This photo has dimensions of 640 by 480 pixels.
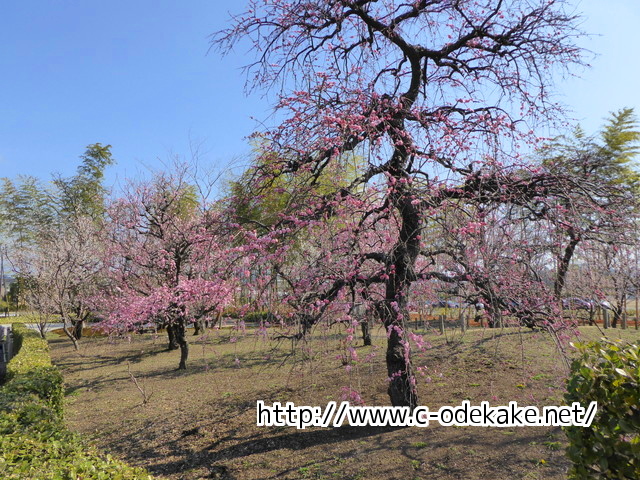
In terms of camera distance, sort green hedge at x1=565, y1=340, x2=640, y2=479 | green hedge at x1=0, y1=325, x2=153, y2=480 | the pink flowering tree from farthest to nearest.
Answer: the pink flowering tree
green hedge at x1=0, y1=325, x2=153, y2=480
green hedge at x1=565, y1=340, x2=640, y2=479

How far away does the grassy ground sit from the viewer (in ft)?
12.9

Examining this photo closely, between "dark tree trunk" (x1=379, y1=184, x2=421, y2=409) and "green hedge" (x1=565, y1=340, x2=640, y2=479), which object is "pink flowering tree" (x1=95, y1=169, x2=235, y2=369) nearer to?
"dark tree trunk" (x1=379, y1=184, x2=421, y2=409)

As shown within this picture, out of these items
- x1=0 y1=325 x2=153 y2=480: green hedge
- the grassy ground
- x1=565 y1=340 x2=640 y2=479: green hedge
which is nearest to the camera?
x1=565 y1=340 x2=640 y2=479: green hedge

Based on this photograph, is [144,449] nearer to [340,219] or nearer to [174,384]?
[174,384]

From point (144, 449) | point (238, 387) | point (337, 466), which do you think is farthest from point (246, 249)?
point (238, 387)

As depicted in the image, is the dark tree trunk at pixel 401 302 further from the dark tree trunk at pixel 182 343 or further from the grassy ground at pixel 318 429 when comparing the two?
the dark tree trunk at pixel 182 343

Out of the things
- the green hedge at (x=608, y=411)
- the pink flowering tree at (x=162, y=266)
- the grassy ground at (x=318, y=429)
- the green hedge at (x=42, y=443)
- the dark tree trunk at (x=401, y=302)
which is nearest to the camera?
A: the green hedge at (x=608, y=411)

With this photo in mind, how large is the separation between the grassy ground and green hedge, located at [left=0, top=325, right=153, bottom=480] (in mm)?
1041

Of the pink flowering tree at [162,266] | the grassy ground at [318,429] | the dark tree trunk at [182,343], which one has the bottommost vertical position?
the grassy ground at [318,429]

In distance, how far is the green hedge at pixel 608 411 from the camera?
2057 mm

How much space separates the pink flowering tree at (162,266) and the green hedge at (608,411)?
6019mm

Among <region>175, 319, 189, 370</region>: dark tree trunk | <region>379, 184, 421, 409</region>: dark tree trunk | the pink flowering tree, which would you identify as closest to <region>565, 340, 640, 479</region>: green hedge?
<region>379, 184, 421, 409</region>: dark tree trunk

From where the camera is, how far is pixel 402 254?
170 inches

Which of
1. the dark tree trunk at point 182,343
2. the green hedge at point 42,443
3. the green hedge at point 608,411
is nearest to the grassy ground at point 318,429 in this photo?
the dark tree trunk at point 182,343
